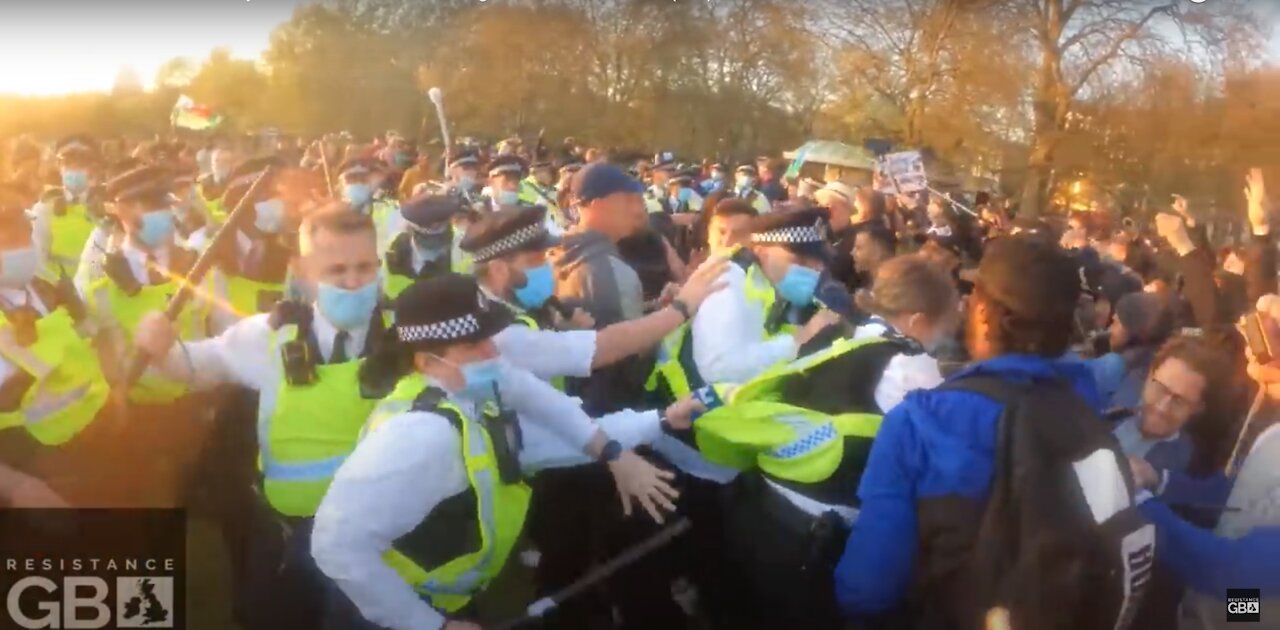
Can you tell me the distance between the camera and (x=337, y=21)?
7.73 ft

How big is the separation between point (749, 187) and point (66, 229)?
252 centimetres

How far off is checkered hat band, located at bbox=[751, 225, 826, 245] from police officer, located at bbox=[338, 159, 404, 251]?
1.46 meters

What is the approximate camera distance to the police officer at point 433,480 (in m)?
1.87

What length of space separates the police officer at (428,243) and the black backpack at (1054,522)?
5.93ft

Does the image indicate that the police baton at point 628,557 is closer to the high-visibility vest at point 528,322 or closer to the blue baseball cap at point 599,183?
the high-visibility vest at point 528,322

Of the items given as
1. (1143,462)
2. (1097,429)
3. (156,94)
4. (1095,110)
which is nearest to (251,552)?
(156,94)

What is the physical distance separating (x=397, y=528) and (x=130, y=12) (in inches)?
49.0

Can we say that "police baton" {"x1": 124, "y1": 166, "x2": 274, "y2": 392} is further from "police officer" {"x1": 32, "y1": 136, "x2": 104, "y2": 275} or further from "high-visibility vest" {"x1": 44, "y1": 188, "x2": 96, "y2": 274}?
"high-visibility vest" {"x1": 44, "y1": 188, "x2": 96, "y2": 274}

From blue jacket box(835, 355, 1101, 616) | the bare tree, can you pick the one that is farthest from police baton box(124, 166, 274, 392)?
the bare tree

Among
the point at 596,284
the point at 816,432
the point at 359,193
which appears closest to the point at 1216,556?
the point at 816,432

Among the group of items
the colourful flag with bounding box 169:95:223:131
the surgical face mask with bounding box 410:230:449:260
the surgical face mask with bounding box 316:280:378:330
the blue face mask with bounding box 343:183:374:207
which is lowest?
the blue face mask with bounding box 343:183:374:207

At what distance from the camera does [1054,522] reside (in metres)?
1.71

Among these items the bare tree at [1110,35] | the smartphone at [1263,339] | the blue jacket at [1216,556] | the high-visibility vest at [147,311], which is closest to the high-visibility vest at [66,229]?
the high-visibility vest at [147,311]

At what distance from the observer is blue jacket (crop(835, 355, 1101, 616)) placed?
179 cm
